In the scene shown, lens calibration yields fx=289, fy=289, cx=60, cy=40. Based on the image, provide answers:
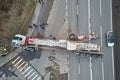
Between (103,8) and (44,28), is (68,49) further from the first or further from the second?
(103,8)

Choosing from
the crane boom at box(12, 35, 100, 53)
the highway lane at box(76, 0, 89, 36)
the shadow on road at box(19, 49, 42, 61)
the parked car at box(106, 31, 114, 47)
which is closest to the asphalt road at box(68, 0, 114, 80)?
the highway lane at box(76, 0, 89, 36)

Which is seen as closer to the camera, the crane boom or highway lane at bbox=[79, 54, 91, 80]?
the crane boom

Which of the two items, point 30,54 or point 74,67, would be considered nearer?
point 30,54

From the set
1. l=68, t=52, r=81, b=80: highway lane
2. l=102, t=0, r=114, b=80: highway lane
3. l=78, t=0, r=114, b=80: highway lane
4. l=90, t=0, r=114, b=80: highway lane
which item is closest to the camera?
l=68, t=52, r=81, b=80: highway lane

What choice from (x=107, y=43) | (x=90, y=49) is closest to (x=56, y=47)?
(x=90, y=49)

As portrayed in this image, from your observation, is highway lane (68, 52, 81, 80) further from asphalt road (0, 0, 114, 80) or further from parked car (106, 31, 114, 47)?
parked car (106, 31, 114, 47)

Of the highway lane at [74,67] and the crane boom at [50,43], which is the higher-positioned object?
the crane boom at [50,43]

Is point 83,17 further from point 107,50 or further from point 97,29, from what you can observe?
point 107,50

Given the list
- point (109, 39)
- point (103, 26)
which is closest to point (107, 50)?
point (109, 39)

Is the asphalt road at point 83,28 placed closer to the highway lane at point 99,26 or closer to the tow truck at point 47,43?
the highway lane at point 99,26

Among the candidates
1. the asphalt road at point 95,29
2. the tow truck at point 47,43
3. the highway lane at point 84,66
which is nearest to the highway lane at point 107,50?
the asphalt road at point 95,29

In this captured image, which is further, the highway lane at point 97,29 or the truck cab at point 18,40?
the highway lane at point 97,29
